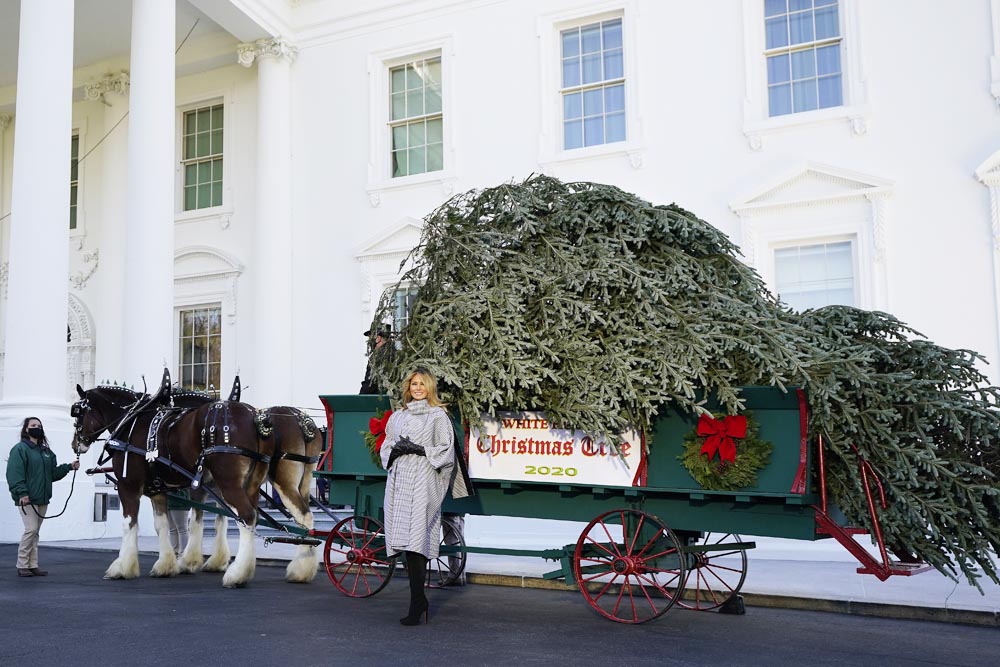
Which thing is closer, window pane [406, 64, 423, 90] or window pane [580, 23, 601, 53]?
window pane [580, 23, 601, 53]

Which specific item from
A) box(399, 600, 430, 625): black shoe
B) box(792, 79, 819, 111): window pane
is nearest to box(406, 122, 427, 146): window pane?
box(792, 79, 819, 111): window pane

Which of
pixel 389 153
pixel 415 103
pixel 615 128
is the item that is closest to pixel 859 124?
pixel 615 128

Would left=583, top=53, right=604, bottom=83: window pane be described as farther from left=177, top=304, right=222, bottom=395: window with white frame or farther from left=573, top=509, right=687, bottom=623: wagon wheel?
left=573, top=509, right=687, bottom=623: wagon wheel

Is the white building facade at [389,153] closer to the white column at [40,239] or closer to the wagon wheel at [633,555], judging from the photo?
the white column at [40,239]

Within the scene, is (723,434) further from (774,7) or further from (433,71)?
(433,71)

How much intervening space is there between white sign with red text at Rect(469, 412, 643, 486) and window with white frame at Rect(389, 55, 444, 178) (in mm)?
9923

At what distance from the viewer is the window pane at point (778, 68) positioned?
13.5 m

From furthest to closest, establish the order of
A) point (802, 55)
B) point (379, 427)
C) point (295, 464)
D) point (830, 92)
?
1. point (802, 55)
2. point (830, 92)
3. point (295, 464)
4. point (379, 427)

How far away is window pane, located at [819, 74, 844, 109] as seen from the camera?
43.1ft

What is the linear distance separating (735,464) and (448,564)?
3.65 metres

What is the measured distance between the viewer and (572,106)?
15055 millimetres

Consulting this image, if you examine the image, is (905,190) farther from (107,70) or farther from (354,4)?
(107,70)

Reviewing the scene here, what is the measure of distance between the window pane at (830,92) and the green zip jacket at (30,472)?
10499 millimetres

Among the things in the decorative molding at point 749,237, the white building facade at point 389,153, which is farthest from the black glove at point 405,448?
the decorative molding at point 749,237
